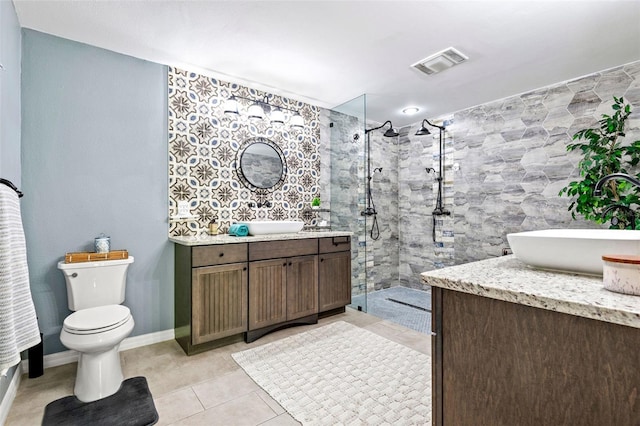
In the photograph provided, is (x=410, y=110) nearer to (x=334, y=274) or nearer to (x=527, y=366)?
(x=334, y=274)

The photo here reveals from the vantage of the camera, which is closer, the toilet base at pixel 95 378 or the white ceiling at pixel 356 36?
the toilet base at pixel 95 378

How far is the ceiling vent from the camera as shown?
2.64 m

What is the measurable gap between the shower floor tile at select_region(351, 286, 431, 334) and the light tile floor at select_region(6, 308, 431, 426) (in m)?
0.52

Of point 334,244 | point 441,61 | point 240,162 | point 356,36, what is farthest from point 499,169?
point 240,162

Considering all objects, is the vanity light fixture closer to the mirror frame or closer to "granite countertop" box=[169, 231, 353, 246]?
the mirror frame

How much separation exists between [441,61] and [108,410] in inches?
138

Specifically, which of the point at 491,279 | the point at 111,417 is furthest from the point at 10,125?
the point at 491,279

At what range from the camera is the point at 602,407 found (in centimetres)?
76

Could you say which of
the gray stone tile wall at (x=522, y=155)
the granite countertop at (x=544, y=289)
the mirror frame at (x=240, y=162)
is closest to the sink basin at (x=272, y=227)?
the mirror frame at (x=240, y=162)

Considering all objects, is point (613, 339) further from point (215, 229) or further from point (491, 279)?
point (215, 229)

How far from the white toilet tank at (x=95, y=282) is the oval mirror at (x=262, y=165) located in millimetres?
1366

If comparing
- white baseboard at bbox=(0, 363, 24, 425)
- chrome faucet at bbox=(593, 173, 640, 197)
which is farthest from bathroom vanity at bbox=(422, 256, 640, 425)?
white baseboard at bbox=(0, 363, 24, 425)

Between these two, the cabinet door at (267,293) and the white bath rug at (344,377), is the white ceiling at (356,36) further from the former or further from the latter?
the white bath rug at (344,377)

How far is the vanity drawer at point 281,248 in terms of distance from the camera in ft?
9.15
